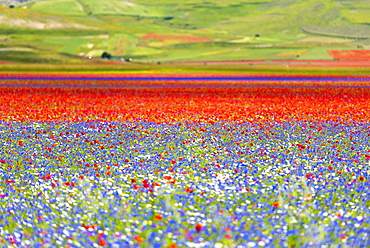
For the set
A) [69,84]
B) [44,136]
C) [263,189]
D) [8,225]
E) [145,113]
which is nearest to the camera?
[8,225]

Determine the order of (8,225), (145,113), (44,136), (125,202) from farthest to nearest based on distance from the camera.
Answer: (145,113)
(44,136)
(125,202)
(8,225)

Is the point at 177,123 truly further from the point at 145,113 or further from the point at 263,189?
the point at 263,189

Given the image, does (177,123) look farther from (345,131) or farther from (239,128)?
(345,131)

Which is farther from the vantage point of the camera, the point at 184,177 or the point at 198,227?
the point at 184,177

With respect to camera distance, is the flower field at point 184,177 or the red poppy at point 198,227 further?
the flower field at point 184,177

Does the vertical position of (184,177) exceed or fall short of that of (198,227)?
it falls short

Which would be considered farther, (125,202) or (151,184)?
(151,184)

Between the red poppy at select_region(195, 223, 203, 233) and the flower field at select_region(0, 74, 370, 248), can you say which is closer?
the red poppy at select_region(195, 223, 203, 233)

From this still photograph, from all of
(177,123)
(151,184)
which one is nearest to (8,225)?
(151,184)
